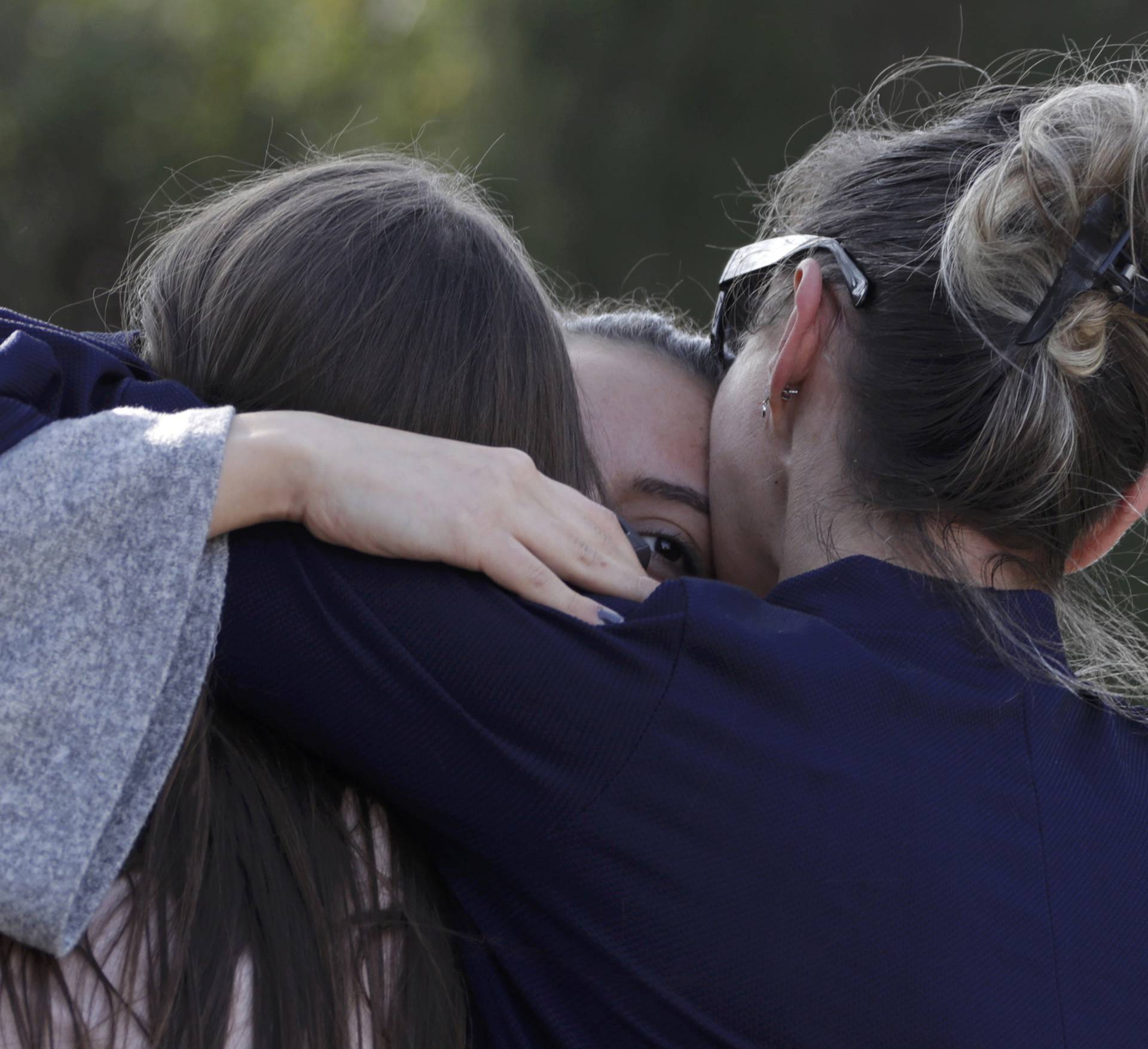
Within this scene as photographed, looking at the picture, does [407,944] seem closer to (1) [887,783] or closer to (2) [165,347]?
(1) [887,783]

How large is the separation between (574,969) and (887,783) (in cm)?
34

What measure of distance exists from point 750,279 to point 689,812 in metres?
0.94

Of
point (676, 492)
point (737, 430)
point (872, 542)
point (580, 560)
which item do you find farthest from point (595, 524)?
point (676, 492)

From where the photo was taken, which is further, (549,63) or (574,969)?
(549,63)

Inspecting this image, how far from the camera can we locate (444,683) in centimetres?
116

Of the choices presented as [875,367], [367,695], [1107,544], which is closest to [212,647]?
[367,695]

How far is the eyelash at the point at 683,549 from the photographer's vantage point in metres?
1.97

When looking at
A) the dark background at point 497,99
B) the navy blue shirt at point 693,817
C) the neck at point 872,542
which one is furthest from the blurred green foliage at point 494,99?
the navy blue shirt at point 693,817

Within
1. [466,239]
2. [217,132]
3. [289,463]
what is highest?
[466,239]

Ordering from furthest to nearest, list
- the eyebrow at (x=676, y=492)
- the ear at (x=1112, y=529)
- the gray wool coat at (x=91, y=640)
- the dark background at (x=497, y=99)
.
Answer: the dark background at (x=497, y=99) → the eyebrow at (x=676, y=492) → the ear at (x=1112, y=529) → the gray wool coat at (x=91, y=640)

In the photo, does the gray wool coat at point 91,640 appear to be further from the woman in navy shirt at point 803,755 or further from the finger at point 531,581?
the finger at point 531,581

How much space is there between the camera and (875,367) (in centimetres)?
154

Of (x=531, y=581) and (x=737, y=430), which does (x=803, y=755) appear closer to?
(x=531, y=581)

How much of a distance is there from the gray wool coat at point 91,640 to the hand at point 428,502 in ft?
0.25
